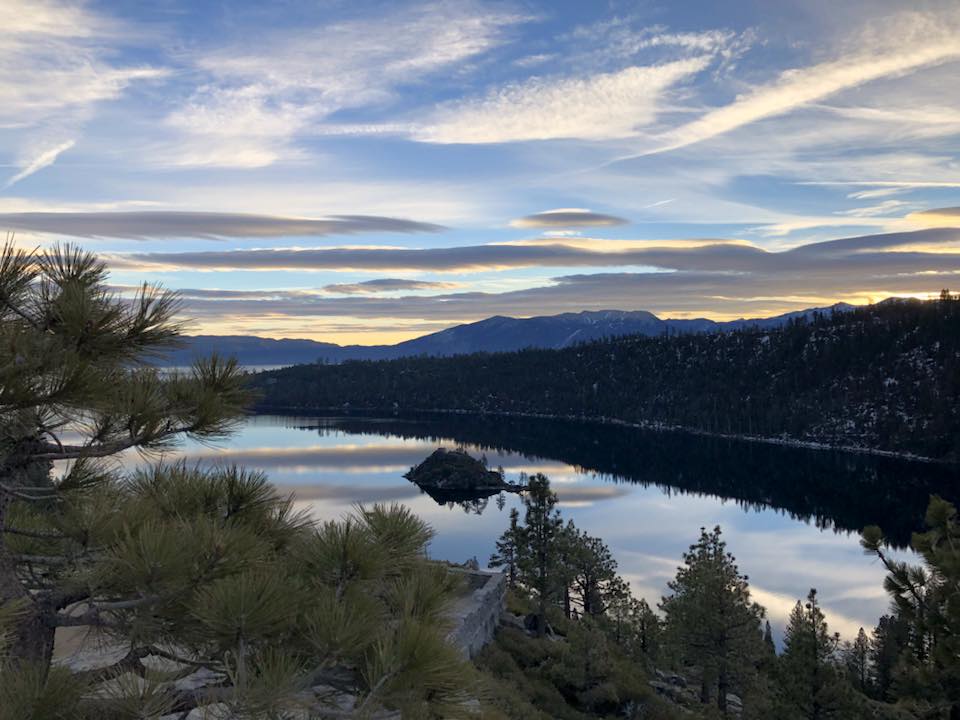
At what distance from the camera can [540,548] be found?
36812 mm

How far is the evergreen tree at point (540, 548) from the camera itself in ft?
118

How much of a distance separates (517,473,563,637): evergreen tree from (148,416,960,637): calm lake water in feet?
53.7

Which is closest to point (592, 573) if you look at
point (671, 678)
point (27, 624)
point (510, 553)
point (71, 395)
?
point (510, 553)

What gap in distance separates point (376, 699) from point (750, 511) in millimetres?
105316

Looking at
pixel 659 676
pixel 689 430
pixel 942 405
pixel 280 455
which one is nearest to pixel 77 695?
pixel 659 676

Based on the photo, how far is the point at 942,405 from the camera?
510ft

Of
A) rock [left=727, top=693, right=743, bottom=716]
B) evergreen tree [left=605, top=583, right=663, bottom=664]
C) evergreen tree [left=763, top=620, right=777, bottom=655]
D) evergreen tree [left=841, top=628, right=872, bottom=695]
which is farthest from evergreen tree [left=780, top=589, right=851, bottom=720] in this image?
evergreen tree [left=841, top=628, right=872, bottom=695]

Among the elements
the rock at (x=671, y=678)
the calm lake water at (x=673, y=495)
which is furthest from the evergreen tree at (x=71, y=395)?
the rock at (x=671, y=678)

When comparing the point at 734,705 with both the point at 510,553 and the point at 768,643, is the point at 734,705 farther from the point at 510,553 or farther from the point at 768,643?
the point at 510,553

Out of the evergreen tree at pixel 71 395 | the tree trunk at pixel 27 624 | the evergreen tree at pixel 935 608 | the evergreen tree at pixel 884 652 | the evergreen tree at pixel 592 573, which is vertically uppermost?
the evergreen tree at pixel 71 395

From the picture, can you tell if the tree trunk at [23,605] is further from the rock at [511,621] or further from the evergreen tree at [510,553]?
the evergreen tree at [510,553]

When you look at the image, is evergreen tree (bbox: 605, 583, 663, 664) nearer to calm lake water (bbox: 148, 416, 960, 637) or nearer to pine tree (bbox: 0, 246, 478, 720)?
calm lake water (bbox: 148, 416, 960, 637)

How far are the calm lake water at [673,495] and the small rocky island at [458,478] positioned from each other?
3710 millimetres

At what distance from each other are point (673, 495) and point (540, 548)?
79.9 m
